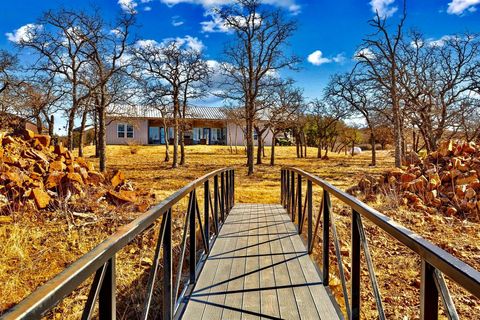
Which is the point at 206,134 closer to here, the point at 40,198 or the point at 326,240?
the point at 40,198

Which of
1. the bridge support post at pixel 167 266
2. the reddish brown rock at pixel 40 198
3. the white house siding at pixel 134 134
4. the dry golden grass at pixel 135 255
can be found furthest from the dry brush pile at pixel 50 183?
the white house siding at pixel 134 134

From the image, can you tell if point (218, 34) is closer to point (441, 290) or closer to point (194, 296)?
point (194, 296)

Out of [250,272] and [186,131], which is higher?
[186,131]

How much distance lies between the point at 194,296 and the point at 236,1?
16.0 metres

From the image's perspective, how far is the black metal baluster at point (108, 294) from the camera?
1269 millimetres

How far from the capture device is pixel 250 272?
3.30 meters

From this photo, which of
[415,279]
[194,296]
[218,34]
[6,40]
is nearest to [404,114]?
[218,34]

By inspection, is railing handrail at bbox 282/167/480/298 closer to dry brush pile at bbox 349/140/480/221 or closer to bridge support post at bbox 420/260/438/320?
bridge support post at bbox 420/260/438/320

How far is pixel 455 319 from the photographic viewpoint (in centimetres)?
104

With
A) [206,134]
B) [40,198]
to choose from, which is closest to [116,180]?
[40,198]

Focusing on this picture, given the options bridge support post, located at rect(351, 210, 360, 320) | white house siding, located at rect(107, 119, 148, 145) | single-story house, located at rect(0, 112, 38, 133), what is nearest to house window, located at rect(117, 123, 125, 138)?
white house siding, located at rect(107, 119, 148, 145)

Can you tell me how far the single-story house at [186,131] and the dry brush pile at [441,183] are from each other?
22.2 meters

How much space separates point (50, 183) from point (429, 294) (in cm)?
705

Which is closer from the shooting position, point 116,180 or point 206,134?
point 116,180
